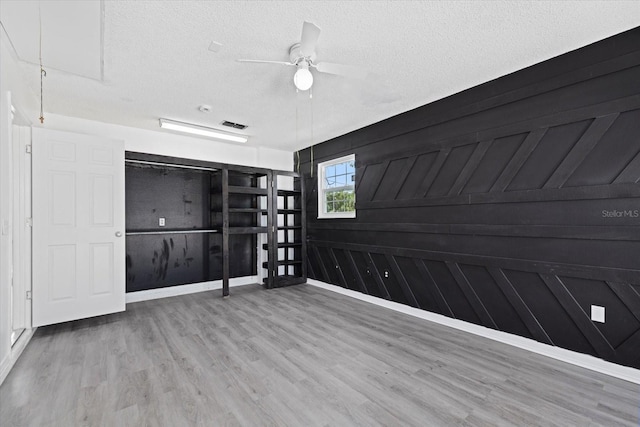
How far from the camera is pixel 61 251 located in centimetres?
336

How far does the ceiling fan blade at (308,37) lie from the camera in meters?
1.91

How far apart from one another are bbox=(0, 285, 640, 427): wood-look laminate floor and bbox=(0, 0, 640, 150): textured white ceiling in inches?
106

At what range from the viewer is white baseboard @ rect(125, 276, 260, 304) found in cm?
448

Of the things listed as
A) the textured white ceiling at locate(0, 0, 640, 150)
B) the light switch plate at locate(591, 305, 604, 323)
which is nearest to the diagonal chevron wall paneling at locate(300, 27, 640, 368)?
the light switch plate at locate(591, 305, 604, 323)

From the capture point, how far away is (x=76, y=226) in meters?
3.46

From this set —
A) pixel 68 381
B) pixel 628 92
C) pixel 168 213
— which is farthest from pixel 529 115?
pixel 168 213

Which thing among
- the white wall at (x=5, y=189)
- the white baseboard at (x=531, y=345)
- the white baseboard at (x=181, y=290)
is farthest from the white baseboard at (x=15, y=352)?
the white baseboard at (x=531, y=345)

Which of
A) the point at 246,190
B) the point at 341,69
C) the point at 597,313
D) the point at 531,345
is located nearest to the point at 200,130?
the point at 246,190

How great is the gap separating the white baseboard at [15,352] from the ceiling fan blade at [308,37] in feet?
11.1

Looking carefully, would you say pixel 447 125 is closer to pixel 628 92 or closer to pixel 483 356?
pixel 628 92

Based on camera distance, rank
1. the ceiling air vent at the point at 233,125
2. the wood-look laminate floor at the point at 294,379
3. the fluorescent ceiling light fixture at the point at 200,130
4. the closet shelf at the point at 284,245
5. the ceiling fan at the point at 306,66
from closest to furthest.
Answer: the wood-look laminate floor at the point at 294,379
the ceiling fan at the point at 306,66
the fluorescent ceiling light fixture at the point at 200,130
the ceiling air vent at the point at 233,125
the closet shelf at the point at 284,245

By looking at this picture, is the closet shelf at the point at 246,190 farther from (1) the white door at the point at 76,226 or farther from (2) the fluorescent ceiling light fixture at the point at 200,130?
(1) the white door at the point at 76,226

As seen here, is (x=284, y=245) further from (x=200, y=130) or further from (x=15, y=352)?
(x=15, y=352)

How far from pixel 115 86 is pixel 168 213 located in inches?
85.4
